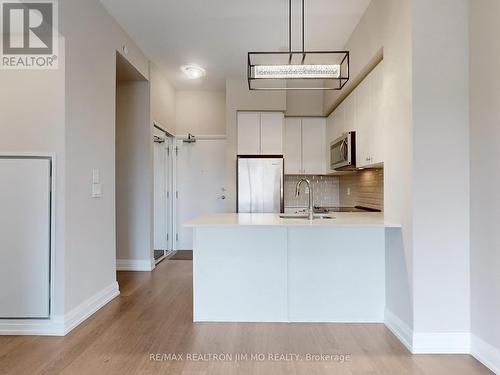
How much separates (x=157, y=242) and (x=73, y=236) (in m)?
2.72

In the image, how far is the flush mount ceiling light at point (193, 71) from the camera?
456 centimetres

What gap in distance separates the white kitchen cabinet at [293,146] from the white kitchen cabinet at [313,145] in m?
0.07

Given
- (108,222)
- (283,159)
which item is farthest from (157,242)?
(283,159)

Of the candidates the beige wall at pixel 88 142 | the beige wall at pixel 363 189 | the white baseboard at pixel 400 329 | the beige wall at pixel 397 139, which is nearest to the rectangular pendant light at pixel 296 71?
the beige wall at pixel 397 139

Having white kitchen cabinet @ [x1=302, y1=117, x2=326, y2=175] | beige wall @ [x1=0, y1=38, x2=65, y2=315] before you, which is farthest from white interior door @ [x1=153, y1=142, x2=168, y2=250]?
beige wall @ [x1=0, y1=38, x2=65, y2=315]

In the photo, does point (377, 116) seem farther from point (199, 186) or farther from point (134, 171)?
point (199, 186)

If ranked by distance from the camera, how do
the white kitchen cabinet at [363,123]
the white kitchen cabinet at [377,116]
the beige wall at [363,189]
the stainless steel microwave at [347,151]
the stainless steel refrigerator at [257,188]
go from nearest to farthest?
the white kitchen cabinet at [377,116]
the white kitchen cabinet at [363,123]
the stainless steel microwave at [347,151]
the beige wall at [363,189]
the stainless steel refrigerator at [257,188]

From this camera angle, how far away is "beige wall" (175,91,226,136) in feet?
18.6

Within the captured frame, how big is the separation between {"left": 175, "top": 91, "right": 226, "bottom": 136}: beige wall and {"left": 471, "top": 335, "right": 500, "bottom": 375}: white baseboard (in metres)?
4.56

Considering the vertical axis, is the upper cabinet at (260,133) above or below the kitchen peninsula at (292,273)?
above

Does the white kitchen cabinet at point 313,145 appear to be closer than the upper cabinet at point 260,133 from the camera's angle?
No

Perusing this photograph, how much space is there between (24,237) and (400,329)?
2914 millimetres

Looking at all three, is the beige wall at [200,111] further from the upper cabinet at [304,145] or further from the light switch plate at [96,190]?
the light switch plate at [96,190]

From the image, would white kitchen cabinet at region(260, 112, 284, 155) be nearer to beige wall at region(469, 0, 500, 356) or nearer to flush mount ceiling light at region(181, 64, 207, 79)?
flush mount ceiling light at region(181, 64, 207, 79)
